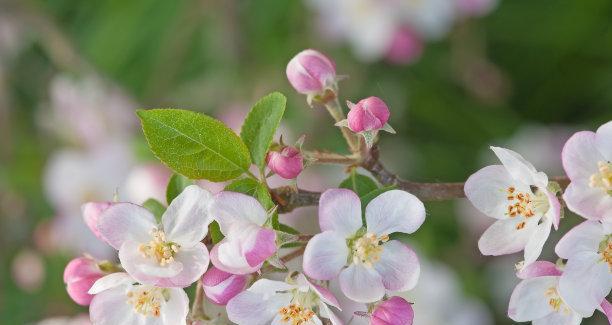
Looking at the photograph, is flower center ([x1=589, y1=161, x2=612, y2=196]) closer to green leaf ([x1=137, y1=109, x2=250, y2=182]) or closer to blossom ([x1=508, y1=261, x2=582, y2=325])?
blossom ([x1=508, y1=261, x2=582, y2=325])

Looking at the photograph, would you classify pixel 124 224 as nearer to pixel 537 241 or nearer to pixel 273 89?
pixel 537 241

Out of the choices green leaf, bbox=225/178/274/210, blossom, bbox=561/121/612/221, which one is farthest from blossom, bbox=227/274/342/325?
blossom, bbox=561/121/612/221

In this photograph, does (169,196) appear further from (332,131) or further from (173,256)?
(332,131)

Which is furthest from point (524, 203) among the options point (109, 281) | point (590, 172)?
point (109, 281)

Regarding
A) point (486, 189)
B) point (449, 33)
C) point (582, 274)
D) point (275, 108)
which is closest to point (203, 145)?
point (275, 108)

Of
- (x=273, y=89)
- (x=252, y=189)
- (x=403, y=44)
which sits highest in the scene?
(x=252, y=189)

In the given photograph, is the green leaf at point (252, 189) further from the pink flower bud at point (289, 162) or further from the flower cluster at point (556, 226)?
the flower cluster at point (556, 226)
